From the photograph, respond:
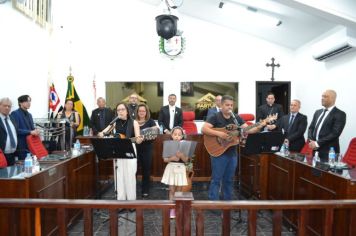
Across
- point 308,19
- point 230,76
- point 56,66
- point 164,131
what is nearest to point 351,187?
point 164,131

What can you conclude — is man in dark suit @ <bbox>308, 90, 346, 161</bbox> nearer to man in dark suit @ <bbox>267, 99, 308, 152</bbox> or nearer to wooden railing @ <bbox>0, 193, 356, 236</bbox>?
man in dark suit @ <bbox>267, 99, 308, 152</bbox>

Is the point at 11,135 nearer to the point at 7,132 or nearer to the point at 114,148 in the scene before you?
the point at 7,132

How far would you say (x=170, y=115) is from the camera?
21.4ft

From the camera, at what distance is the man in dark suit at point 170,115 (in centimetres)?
642

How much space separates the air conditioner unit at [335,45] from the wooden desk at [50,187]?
179 inches

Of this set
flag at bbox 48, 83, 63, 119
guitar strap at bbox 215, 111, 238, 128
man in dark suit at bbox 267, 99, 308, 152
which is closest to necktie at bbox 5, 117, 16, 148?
flag at bbox 48, 83, 63, 119

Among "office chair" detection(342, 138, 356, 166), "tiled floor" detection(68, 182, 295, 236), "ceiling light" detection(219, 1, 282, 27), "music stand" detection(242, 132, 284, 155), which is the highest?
"ceiling light" detection(219, 1, 282, 27)

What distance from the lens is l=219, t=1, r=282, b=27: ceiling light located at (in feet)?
21.8

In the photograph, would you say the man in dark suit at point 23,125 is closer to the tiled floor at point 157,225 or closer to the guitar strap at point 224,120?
the tiled floor at point 157,225

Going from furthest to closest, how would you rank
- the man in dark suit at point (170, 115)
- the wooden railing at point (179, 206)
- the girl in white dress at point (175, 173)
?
the man in dark suit at point (170, 115)
the girl in white dress at point (175, 173)
the wooden railing at point (179, 206)

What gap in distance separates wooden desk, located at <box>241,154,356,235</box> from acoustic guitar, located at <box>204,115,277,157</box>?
569 millimetres

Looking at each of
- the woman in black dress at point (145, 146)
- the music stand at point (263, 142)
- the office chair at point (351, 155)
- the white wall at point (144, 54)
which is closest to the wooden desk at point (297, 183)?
the music stand at point (263, 142)

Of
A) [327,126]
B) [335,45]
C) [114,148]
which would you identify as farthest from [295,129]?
[114,148]

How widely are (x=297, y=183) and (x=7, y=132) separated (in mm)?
3866
